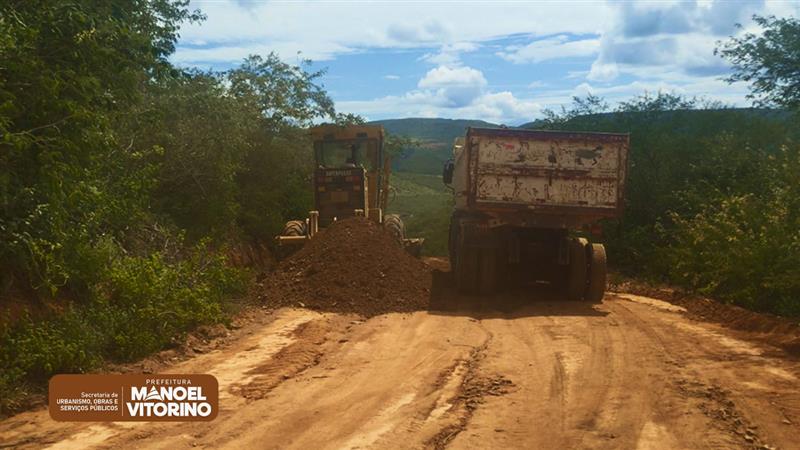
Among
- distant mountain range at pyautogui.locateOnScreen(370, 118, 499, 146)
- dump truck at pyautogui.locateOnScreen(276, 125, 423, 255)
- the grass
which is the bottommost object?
the grass

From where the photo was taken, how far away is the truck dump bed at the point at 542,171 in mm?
13711

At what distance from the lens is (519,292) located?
15414 mm

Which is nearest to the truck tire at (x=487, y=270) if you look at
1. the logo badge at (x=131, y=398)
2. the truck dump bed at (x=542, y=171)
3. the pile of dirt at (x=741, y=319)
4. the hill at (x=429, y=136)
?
the truck dump bed at (x=542, y=171)

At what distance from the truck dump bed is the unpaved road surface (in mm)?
2459

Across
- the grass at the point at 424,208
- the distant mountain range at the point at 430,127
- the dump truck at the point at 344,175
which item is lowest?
the grass at the point at 424,208

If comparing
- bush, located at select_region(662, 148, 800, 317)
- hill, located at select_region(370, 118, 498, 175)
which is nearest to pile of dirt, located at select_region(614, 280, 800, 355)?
bush, located at select_region(662, 148, 800, 317)

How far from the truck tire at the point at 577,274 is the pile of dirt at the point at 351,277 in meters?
2.68

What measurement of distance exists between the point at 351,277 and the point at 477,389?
630 cm

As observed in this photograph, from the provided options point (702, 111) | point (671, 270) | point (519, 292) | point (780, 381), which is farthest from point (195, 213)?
point (702, 111)

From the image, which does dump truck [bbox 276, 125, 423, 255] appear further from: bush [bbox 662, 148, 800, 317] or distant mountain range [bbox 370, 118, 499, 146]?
distant mountain range [bbox 370, 118, 499, 146]

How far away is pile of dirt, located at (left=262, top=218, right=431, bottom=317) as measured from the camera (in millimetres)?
13172

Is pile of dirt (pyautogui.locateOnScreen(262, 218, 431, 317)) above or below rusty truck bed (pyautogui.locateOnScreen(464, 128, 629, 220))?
below

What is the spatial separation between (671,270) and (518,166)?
5455 mm

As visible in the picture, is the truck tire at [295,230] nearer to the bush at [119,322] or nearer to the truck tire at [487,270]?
the truck tire at [487,270]
